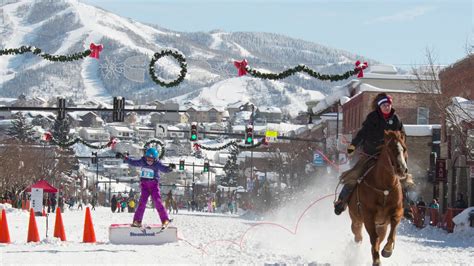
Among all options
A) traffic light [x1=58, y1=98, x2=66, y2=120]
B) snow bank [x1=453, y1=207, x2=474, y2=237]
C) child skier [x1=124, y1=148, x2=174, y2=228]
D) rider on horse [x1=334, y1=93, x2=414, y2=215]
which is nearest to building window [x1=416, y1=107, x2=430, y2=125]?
snow bank [x1=453, y1=207, x2=474, y2=237]

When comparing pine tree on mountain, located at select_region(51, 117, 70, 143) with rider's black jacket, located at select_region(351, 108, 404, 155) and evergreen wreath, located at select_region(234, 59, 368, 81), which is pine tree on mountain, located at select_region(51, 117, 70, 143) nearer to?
evergreen wreath, located at select_region(234, 59, 368, 81)

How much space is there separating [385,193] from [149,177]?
789cm

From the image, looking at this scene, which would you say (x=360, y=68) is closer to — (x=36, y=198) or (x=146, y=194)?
(x=146, y=194)

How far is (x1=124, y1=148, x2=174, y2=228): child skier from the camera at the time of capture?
2130 centimetres

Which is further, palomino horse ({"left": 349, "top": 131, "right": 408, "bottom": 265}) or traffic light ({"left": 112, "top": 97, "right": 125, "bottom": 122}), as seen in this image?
traffic light ({"left": 112, "top": 97, "right": 125, "bottom": 122})

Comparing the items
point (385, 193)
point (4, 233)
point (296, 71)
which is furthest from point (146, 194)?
point (296, 71)

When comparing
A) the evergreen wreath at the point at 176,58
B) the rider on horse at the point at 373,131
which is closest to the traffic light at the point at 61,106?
the evergreen wreath at the point at 176,58

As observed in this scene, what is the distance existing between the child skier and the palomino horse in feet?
23.2

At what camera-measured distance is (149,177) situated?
21406mm

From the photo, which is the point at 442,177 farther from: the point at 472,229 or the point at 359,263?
the point at 359,263

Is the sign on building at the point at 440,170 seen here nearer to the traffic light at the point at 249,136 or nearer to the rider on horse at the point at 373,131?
the traffic light at the point at 249,136

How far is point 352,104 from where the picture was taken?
78.6 m

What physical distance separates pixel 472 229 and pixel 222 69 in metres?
10.5

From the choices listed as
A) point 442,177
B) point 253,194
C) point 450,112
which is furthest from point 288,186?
point 450,112
